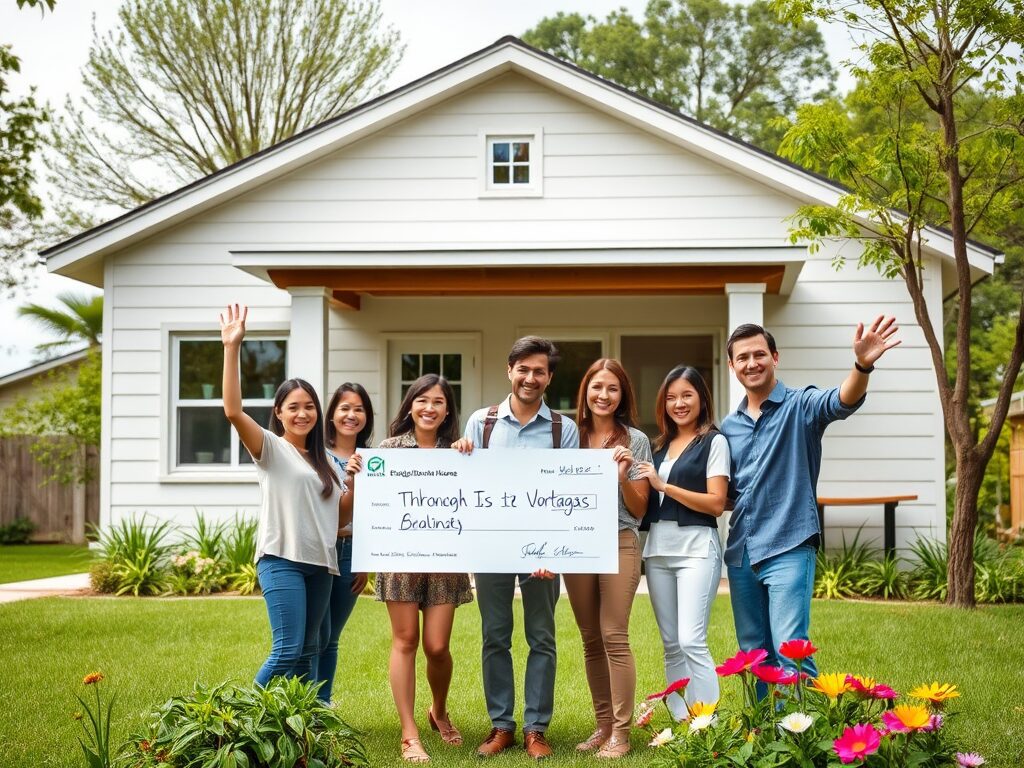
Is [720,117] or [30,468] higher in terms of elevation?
[720,117]

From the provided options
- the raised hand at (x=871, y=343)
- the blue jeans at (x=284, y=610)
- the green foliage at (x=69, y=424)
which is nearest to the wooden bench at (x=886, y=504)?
the raised hand at (x=871, y=343)

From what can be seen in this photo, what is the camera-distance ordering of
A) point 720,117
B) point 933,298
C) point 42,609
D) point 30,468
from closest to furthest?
point 42,609
point 933,298
point 30,468
point 720,117

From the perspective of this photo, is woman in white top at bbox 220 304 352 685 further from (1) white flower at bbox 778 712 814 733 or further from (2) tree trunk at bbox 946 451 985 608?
(2) tree trunk at bbox 946 451 985 608

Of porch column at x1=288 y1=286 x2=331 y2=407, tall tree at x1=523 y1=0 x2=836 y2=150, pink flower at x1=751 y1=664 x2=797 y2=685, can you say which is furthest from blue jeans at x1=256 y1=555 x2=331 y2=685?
tall tree at x1=523 y1=0 x2=836 y2=150

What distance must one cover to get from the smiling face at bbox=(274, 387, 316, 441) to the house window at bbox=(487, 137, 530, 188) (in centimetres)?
699

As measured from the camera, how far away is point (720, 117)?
27781mm

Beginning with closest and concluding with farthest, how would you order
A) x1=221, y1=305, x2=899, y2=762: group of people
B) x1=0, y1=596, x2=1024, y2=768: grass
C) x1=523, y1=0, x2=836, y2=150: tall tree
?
x1=221, y1=305, x2=899, y2=762: group of people < x1=0, y1=596, x2=1024, y2=768: grass < x1=523, y1=0, x2=836, y2=150: tall tree

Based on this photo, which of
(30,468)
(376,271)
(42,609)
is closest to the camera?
(42,609)

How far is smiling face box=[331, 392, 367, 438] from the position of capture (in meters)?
4.91

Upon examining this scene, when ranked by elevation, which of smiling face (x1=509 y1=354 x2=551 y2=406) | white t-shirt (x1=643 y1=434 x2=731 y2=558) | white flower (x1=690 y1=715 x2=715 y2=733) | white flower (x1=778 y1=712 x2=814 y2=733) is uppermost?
smiling face (x1=509 y1=354 x2=551 y2=406)

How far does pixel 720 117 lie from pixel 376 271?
65.7 ft

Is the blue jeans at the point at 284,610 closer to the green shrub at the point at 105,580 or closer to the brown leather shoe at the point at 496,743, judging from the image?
the brown leather shoe at the point at 496,743

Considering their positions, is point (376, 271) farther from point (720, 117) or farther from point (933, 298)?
point (720, 117)

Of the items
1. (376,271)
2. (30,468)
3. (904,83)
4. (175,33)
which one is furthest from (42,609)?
(175,33)
